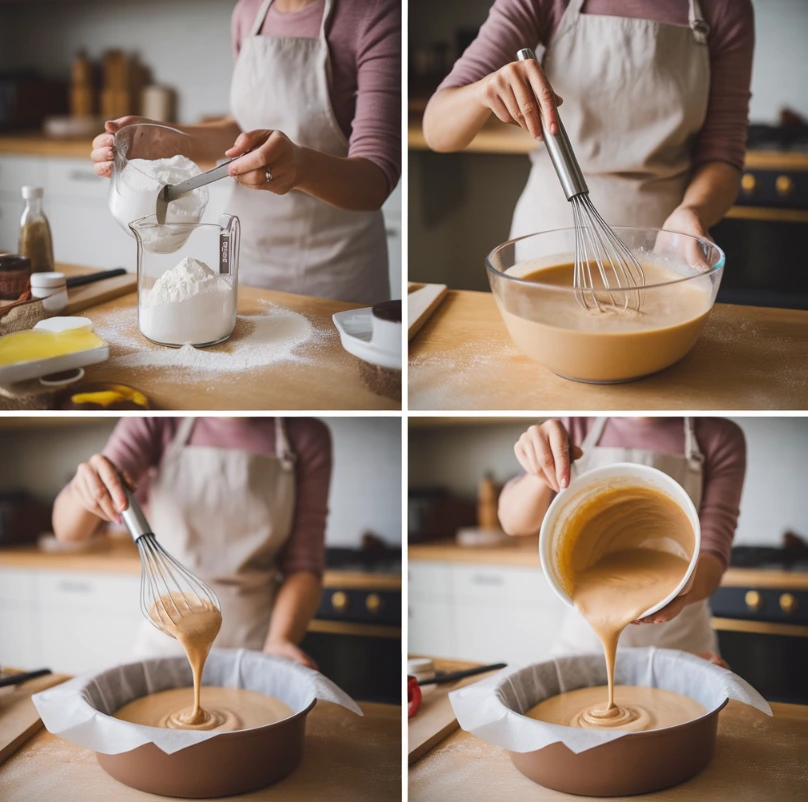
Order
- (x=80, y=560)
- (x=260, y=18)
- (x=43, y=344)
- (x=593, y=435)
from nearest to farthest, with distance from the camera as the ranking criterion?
(x=43, y=344)
(x=260, y=18)
(x=593, y=435)
(x=80, y=560)

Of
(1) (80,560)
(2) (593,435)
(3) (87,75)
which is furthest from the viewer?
(3) (87,75)

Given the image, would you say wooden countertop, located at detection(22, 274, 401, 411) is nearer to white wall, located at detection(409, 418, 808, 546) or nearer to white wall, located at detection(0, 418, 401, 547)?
white wall, located at detection(0, 418, 401, 547)

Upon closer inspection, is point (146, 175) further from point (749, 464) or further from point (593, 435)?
point (749, 464)

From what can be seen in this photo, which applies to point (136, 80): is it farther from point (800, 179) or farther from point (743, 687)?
point (743, 687)

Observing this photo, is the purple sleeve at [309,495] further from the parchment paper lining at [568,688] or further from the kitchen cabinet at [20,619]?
the kitchen cabinet at [20,619]

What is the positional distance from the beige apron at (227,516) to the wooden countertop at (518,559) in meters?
0.35

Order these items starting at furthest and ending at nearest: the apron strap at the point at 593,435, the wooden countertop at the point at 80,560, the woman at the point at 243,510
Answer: the wooden countertop at the point at 80,560, the woman at the point at 243,510, the apron strap at the point at 593,435

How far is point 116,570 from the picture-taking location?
1.61 meters

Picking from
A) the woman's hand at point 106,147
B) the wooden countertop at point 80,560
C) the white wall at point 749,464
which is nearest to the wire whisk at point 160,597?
the woman's hand at point 106,147

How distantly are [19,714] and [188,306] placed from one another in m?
0.53

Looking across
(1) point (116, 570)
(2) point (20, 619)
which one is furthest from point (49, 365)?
(2) point (20, 619)

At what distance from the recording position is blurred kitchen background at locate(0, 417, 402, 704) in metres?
1.35

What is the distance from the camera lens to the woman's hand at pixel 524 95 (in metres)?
0.78

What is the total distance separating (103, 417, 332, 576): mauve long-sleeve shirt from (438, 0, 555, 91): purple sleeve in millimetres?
528
